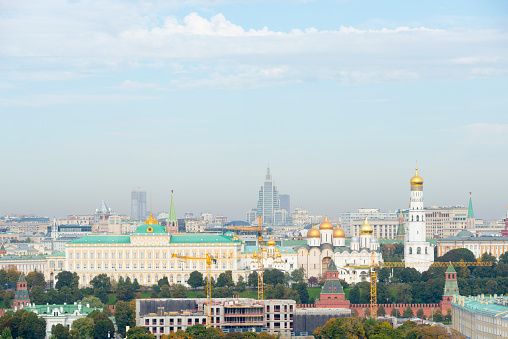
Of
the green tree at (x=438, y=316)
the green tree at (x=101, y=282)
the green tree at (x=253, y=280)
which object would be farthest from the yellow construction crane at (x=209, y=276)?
the green tree at (x=438, y=316)

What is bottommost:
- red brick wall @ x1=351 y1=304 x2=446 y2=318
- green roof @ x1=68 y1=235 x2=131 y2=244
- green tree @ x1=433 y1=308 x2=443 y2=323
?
green tree @ x1=433 y1=308 x2=443 y2=323

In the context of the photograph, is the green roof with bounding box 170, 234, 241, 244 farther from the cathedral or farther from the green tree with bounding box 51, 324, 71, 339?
the green tree with bounding box 51, 324, 71, 339

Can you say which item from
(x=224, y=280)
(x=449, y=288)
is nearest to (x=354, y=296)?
(x=449, y=288)

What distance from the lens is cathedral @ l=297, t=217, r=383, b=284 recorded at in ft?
508

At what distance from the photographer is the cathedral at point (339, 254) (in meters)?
155

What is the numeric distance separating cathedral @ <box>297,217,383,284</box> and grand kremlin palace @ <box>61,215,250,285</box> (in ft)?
24.6

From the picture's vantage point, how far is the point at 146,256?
160000 millimetres

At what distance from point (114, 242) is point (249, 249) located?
16.2 metres

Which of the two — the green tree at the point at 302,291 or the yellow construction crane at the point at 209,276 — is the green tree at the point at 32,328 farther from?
the green tree at the point at 302,291

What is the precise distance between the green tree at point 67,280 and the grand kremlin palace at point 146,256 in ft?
23.8

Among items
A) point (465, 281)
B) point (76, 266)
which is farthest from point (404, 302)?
point (76, 266)

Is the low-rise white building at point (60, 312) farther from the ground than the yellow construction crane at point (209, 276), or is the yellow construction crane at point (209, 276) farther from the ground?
the yellow construction crane at point (209, 276)

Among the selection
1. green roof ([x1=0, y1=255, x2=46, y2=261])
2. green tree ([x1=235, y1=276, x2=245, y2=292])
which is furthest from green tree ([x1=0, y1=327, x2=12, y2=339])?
green roof ([x1=0, y1=255, x2=46, y2=261])

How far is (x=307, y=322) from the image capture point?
4675 inches
